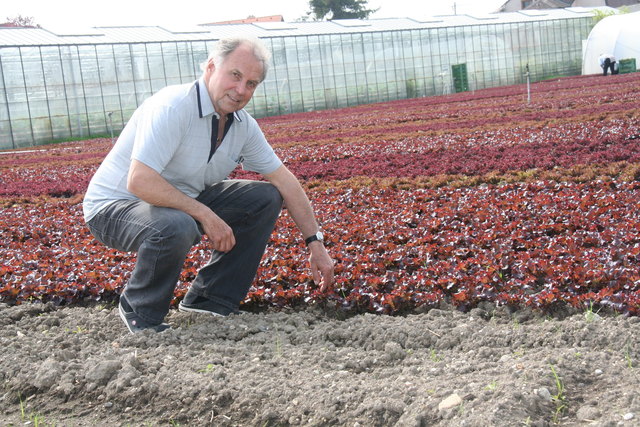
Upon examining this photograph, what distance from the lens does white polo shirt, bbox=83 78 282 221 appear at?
3.84 meters

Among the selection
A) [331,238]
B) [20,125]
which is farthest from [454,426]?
[20,125]

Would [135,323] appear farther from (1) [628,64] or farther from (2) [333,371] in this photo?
(1) [628,64]

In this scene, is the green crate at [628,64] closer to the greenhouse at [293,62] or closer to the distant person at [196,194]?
the greenhouse at [293,62]

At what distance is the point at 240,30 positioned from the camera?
38812 millimetres

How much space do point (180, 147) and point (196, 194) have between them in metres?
0.41

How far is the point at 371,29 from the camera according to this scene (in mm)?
39719

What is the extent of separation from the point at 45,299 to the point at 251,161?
6.99 feet

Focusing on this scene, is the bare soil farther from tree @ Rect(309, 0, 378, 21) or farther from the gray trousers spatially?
tree @ Rect(309, 0, 378, 21)

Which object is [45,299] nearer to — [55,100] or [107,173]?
[107,173]

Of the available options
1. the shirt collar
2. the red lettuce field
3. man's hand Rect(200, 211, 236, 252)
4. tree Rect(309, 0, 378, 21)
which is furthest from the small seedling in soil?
tree Rect(309, 0, 378, 21)

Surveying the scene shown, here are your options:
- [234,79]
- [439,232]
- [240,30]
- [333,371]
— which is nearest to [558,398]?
[333,371]

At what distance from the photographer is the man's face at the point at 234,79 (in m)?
3.83

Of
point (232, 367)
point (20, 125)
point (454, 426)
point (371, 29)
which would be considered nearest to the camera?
point (454, 426)

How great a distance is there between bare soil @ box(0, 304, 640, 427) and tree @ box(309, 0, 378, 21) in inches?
2598
